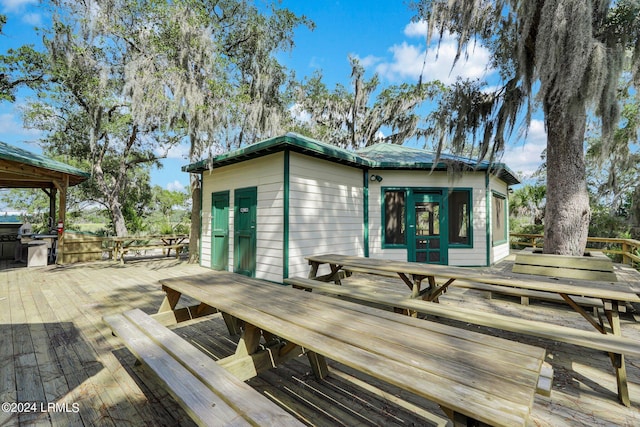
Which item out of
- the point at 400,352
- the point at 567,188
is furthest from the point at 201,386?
the point at 567,188

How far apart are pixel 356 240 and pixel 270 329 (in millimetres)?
5272

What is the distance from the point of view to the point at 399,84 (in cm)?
1357

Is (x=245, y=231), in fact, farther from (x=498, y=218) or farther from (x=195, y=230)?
(x=498, y=218)

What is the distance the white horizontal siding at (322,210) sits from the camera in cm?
520

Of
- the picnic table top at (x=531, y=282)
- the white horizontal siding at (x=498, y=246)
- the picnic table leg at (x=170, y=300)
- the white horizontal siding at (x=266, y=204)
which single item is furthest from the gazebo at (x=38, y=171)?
the white horizontal siding at (x=498, y=246)

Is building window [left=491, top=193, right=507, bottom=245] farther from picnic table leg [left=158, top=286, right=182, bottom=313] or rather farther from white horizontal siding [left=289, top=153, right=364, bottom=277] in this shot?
picnic table leg [left=158, top=286, right=182, bottom=313]

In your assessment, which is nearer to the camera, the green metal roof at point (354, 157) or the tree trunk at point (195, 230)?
the green metal roof at point (354, 157)

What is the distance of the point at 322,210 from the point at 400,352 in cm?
461

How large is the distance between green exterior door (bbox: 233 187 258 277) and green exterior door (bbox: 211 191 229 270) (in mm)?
391

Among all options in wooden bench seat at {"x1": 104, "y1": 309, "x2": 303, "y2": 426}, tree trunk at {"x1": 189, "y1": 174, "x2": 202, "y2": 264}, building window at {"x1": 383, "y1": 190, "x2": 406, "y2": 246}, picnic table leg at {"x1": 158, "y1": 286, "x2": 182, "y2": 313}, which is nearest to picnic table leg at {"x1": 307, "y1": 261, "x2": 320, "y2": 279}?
picnic table leg at {"x1": 158, "y1": 286, "x2": 182, "y2": 313}

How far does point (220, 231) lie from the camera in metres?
6.57

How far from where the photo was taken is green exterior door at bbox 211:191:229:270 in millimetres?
6402

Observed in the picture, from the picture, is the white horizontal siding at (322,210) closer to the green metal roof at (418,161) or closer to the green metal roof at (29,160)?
the green metal roof at (418,161)

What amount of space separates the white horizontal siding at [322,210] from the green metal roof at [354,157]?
280mm
